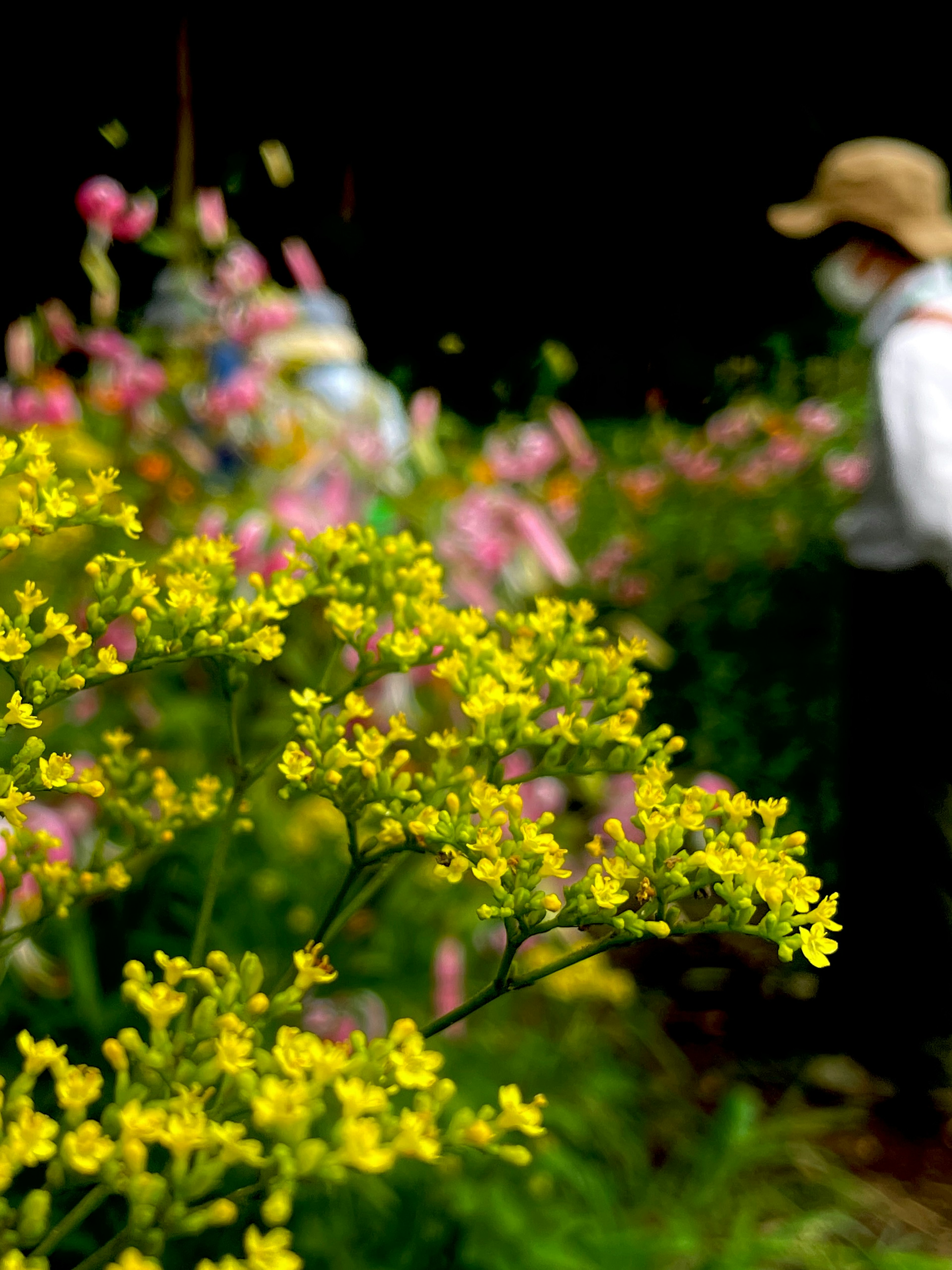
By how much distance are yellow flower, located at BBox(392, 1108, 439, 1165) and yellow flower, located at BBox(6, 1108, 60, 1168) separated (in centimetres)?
12

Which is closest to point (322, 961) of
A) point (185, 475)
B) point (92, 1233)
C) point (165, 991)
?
point (165, 991)

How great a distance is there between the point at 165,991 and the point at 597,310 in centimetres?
166

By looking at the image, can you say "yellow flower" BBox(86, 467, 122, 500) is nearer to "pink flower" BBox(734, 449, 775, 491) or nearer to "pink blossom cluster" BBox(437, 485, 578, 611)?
"pink blossom cluster" BBox(437, 485, 578, 611)

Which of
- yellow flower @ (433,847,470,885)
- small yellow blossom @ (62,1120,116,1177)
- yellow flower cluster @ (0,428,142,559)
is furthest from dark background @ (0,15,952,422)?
small yellow blossom @ (62,1120,116,1177)

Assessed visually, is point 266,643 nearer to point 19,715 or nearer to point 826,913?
point 19,715

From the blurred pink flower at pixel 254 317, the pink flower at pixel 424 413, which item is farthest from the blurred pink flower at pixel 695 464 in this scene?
the blurred pink flower at pixel 254 317

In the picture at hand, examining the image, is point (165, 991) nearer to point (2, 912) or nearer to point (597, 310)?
point (2, 912)

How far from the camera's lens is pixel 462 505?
1762mm

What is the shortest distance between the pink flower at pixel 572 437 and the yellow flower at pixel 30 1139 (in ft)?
5.92

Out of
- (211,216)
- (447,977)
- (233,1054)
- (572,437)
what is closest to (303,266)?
(211,216)

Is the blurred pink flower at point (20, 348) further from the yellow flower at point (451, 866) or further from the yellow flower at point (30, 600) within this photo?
the yellow flower at point (451, 866)

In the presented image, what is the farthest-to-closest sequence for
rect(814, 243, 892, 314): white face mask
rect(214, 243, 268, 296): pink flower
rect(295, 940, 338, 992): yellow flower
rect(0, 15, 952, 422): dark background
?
rect(814, 243, 892, 314): white face mask < rect(214, 243, 268, 296): pink flower < rect(0, 15, 952, 422): dark background < rect(295, 940, 338, 992): yellow flower

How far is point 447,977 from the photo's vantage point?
5.16 ft

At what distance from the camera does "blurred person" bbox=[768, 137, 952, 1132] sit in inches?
73.2
